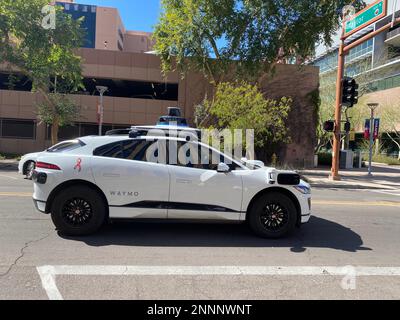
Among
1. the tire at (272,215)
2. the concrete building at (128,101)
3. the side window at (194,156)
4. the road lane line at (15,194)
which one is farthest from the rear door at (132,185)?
the concrete building at (128,101)

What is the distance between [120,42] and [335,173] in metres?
88.2

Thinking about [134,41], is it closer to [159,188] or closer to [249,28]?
[249,28]

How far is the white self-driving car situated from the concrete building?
21.3 meters

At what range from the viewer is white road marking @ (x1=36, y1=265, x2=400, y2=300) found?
4352mm

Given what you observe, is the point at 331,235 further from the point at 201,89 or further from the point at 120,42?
the point at 120,42

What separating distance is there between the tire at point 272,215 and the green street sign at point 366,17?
35.9 feet

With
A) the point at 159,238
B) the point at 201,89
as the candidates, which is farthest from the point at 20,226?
the point at 201,89

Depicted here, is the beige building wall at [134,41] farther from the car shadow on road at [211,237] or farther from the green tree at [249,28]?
the car shadow on road at [211,237]

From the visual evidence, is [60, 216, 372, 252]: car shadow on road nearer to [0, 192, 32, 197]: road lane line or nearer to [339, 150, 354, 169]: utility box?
[0, 192, 32, 197]: road lane line

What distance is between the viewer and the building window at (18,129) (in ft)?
89.2

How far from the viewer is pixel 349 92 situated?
16.6 metres

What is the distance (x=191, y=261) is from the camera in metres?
4.89
